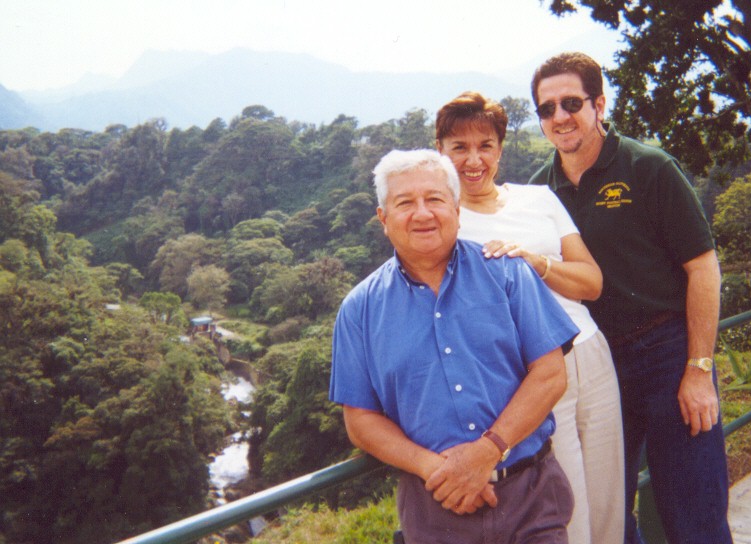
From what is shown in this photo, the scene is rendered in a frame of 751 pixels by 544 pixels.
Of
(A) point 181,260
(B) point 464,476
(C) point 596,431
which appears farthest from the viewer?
(A) point 181,260

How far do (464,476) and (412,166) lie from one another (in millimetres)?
655

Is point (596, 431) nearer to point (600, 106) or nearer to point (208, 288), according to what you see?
point (600, 106)

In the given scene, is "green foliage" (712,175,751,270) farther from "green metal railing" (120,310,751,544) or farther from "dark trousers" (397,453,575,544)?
"green metal railing" (120,310,751,544)

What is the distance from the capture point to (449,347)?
1.22 meters

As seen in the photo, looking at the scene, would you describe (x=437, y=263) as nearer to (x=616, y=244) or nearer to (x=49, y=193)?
(x=616, y=244)

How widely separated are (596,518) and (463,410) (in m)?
0.60

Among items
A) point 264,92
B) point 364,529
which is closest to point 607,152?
point 364,529

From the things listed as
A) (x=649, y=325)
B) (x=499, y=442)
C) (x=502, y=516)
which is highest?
(x=649, y=325)

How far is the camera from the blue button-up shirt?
121 cm

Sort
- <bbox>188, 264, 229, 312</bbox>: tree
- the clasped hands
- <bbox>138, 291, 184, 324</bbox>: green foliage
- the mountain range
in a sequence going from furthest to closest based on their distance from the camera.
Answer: the mountain range < <bbox>188, 264, 229, 312</bbox>: tree < <bbox>138, 291, 184, 324</bbox>: green foliage < the clasped hands

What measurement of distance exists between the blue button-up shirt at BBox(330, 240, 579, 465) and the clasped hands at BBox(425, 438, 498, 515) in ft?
0.13

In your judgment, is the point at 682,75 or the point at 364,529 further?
the point at 682,75

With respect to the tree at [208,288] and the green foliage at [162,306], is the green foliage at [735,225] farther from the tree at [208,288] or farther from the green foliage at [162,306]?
the tree at [208,288]

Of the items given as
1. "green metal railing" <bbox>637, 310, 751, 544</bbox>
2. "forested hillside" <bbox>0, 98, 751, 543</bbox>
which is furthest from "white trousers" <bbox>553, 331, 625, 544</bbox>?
"forested hillside" <bbox>0, 98, 751, 543</bbox>
